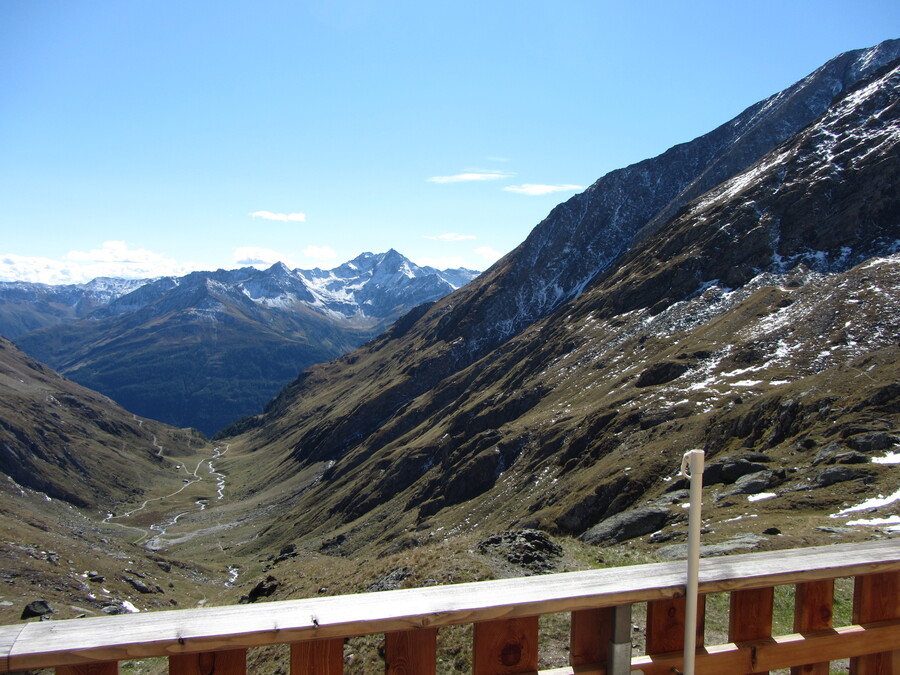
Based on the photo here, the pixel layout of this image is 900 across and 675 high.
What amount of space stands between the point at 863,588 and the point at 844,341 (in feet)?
256

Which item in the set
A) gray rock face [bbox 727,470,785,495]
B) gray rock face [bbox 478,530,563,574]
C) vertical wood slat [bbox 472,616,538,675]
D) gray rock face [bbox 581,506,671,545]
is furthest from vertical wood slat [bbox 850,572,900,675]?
gray rock face [bbox 727,470,785,495]

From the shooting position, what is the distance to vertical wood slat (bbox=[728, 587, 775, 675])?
490 cm

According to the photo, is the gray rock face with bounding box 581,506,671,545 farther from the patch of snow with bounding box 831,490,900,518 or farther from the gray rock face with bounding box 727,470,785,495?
the patch of snow with bounding box 831,490,900,518

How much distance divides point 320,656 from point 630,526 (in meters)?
30.2

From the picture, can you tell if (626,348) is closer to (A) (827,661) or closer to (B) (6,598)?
(B) (6,598)

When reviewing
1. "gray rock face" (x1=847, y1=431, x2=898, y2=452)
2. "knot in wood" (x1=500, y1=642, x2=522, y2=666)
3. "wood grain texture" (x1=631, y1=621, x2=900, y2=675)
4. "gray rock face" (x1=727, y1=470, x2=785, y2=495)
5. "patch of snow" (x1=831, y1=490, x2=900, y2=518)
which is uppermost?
"knot in wood" (x1=500, y1=642, x2=522, y2=666)

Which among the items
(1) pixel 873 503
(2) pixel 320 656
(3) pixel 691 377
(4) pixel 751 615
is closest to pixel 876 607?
(4) pixel 751 615

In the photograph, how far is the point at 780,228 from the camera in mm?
123875

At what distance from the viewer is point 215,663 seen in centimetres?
393

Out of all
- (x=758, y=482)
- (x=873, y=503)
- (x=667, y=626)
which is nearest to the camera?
(x=667, y=626)

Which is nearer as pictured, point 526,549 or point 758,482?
point 526,549

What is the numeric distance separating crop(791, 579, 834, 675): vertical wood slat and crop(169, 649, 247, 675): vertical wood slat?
4443 mm

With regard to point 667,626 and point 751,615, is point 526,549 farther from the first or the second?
point 667,626

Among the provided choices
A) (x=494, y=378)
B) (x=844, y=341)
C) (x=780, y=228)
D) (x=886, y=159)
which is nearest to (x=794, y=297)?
(x=844, y=341)
